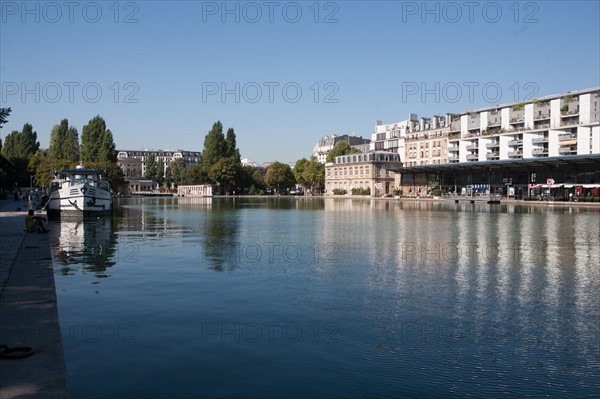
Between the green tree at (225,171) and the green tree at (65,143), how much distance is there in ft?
103

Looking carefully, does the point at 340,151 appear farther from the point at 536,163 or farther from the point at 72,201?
the point at 72,201

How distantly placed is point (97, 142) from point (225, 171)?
110 ft

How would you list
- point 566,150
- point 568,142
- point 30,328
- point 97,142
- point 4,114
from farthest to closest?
point 97,142 → point 566,150 → point 568,142 → point 4,114 → point 30,328

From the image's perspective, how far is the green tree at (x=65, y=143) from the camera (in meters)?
118

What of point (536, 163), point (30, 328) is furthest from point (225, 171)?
point (30, 328)

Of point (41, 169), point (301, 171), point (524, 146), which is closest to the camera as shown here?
point (524, 146)

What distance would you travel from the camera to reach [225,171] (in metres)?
134

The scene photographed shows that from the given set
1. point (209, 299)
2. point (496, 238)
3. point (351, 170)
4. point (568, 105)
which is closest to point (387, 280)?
point (209, 299)

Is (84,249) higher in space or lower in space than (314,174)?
lower

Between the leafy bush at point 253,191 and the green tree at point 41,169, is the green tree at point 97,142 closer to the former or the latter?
the green tree at point 41,169

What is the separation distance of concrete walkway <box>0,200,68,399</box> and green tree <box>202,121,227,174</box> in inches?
4671

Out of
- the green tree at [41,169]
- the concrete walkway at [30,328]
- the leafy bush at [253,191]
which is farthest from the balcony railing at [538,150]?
the concrete walkway at [30,328]

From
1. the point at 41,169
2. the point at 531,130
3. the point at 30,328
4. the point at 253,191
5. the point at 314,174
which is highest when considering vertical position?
the point at 531,130

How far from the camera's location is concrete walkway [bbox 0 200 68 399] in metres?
6.59
